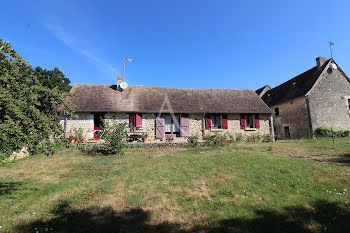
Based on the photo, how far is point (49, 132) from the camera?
3793mm

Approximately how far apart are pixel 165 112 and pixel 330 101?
15.1 meters

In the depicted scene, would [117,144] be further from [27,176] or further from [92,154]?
[27,176]

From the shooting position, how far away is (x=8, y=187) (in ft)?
15.5

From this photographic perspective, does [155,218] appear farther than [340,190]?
No

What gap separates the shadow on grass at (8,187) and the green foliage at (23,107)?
1.90 m

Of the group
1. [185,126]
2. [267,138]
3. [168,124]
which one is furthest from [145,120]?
[267,138]

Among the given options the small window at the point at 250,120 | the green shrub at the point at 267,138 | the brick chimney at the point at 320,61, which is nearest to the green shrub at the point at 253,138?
the green shrub at the point at 267,138

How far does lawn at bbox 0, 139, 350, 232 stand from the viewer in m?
2.89

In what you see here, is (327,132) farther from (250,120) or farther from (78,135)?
(78,135)

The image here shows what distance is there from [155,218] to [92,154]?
733cm

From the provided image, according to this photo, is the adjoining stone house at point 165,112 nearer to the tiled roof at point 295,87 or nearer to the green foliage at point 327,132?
the green foliage at point 327,132

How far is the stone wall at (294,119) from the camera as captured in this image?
1655 cm

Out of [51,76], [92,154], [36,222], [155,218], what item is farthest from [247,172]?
[51,76]

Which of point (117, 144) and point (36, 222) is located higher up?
point (117, 144)
